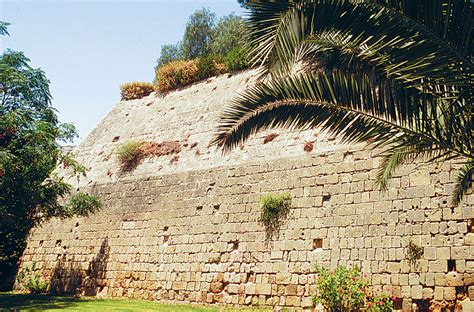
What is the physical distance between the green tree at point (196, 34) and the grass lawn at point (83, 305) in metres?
20.1

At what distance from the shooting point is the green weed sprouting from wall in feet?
36.1

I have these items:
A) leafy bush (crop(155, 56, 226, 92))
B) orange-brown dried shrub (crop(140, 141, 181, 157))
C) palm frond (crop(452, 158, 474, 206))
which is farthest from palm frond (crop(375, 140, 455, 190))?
leafy bush (crop(155, 56, 226, 92))

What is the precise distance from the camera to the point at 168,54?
3188 centimetres

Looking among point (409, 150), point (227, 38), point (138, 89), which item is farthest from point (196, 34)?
point (409, 150)

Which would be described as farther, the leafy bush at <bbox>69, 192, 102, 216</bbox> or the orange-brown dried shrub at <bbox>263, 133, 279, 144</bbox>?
the leafy bush at <bbox>69, 192, 102, 216</bbox>

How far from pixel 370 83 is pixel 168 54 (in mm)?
27576

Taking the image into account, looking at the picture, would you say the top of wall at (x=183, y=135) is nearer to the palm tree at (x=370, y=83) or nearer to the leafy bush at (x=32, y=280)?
the leafy bush at (x=32, y=280)

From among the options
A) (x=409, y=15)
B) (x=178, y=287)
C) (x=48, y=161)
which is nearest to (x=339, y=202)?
(x=178, y=287)

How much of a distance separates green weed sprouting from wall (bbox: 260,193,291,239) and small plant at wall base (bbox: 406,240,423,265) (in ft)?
9.95

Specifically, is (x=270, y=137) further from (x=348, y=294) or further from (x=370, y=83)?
(x=370, y=83)

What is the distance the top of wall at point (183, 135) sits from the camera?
1227 cm

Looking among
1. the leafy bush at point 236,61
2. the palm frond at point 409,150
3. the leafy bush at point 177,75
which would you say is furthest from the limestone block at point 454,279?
the leafy bush at point 177,75

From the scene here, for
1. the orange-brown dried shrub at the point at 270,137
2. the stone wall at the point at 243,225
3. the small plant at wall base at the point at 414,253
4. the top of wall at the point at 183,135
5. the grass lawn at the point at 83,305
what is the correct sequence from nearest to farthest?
the small plant at wall base at the point at 414,253 → the stone wall at the point at 243,225 → the grass lawn at the point at 83,305 → the top of wall at the point at 183,135 → the orange-brown dried shrub at the point at 270,137

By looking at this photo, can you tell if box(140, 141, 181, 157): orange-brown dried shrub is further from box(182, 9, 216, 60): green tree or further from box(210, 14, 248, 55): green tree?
box(182, 9, 216, 60): green tree
